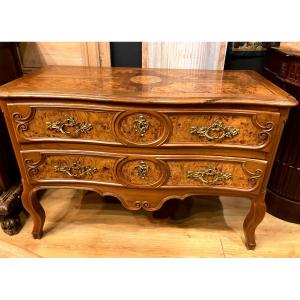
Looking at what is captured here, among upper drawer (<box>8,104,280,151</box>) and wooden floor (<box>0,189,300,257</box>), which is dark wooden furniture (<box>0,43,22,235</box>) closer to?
wooden floor (<box>0,189,300,257</box>)

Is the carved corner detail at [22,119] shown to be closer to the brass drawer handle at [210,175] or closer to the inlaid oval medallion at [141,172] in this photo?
the inlaid oval medallion at [141,172]

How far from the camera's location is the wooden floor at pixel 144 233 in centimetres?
144

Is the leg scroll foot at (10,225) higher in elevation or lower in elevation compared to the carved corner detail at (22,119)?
lower

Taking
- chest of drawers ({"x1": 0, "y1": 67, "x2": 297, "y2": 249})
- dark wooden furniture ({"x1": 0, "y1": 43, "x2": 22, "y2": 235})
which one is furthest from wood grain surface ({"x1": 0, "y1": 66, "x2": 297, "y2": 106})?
dark wooden furniture ({"x1": 0, "y1": 43, "x2": 22, "y2": 235})

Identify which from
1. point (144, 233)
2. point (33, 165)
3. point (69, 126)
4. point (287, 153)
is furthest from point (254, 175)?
point (33, 165)

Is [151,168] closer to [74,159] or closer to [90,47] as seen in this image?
[74,159]

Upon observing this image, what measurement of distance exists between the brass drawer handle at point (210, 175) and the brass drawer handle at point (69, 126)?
0.51 metres

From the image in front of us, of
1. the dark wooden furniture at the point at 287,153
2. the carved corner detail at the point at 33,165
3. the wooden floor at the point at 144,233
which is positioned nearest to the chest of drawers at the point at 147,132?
the carved corner detail at the point at 33,165

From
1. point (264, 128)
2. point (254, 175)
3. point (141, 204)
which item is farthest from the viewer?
point (141, 204)

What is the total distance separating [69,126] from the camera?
112 cm

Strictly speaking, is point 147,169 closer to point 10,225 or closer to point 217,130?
point 217,130

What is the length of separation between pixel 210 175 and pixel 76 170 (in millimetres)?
644

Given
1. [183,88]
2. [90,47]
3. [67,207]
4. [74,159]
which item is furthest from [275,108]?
[67,207]

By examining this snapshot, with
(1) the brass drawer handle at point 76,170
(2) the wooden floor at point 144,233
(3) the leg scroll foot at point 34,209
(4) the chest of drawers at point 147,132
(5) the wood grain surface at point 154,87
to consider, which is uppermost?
(5) the wood grain surface at point 154,87
